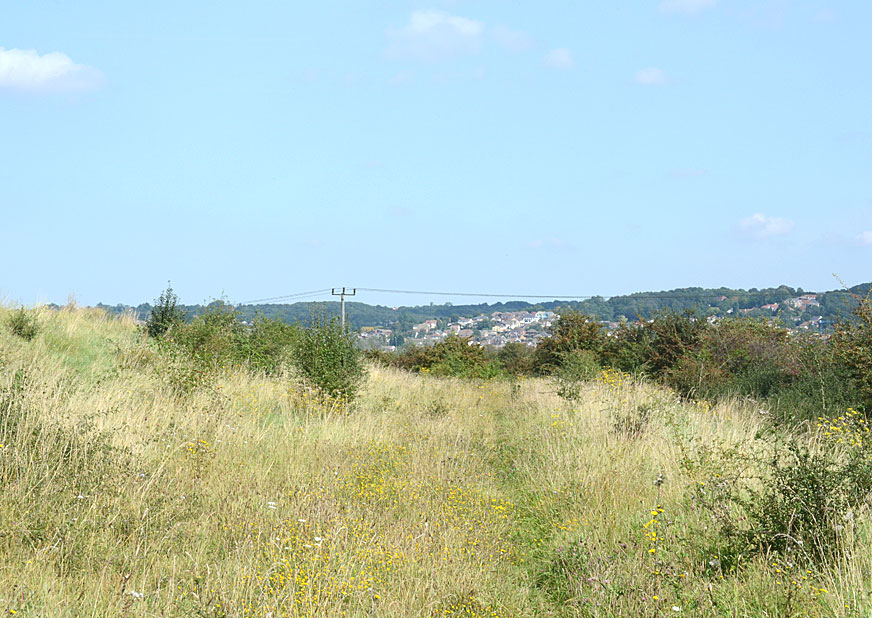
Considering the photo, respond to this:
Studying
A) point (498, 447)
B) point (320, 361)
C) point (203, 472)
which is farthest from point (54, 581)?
point (320, 361)

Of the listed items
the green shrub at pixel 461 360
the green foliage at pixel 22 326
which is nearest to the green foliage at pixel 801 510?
the green foliage at pixel 22 326

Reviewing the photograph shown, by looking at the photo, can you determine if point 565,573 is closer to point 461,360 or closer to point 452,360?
point 452,360

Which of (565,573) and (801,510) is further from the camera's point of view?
(565,573)

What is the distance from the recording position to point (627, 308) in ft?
206

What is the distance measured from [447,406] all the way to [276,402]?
14.7 feet

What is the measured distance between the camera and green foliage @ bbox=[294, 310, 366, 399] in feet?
53.3

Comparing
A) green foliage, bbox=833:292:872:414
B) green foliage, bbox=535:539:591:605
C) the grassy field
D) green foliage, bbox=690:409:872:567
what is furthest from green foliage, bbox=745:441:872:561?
green foliage, bbox=833:292:872:414

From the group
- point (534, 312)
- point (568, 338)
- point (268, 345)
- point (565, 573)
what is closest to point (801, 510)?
point (565, 573)

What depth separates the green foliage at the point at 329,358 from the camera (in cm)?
1623

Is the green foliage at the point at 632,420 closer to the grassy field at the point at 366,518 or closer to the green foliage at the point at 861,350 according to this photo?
the grassy field at the point at 366,518

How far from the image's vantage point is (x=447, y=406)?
17.9 m

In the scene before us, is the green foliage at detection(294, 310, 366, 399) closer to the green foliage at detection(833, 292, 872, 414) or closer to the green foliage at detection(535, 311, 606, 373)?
the green foliage at detection(833, 292, 872, 414)

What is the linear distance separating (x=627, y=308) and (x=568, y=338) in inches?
1187

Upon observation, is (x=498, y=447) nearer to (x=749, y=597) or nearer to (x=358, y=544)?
(x=358, y=544)
